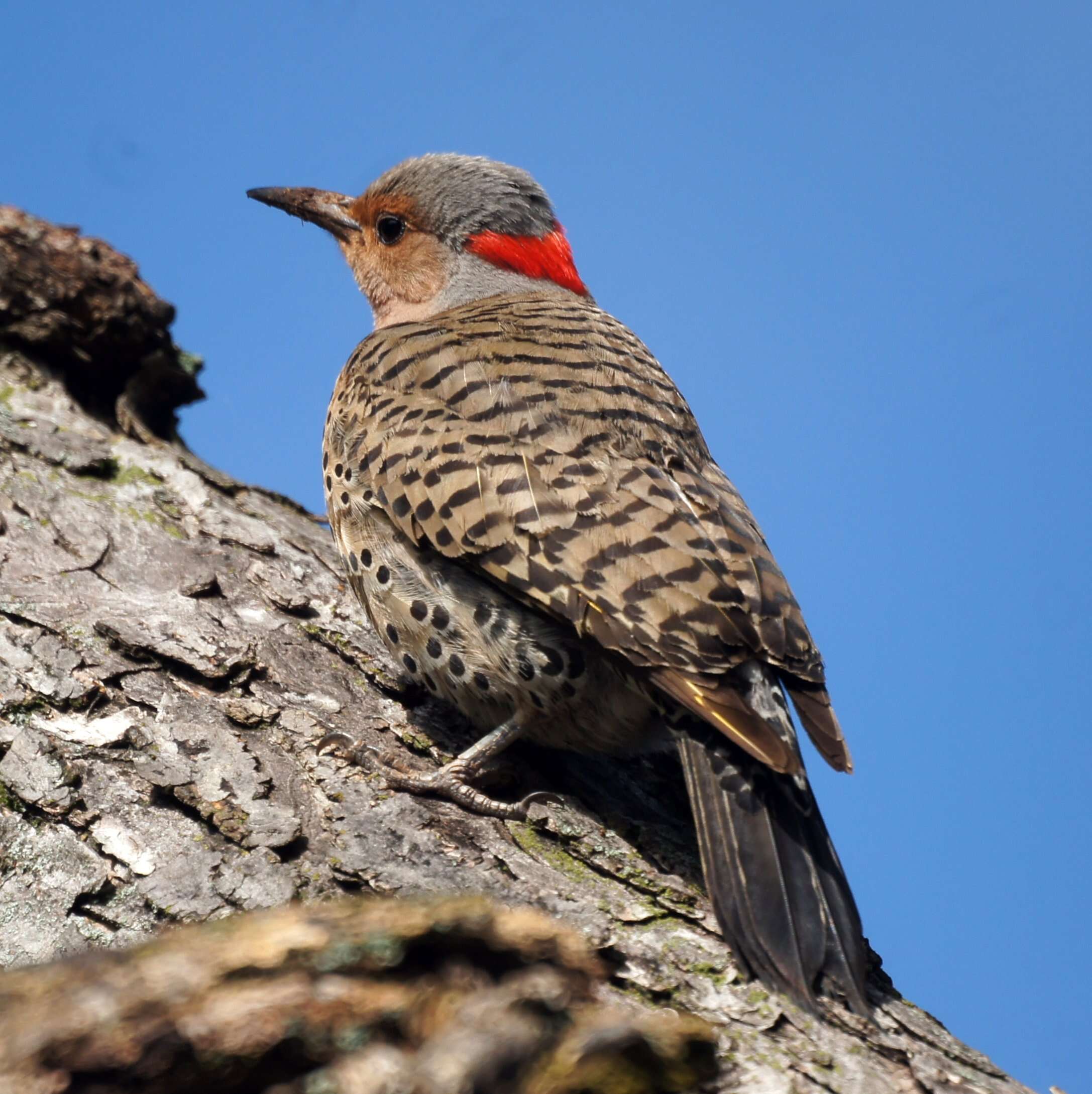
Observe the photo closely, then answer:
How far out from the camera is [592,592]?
3.50 m

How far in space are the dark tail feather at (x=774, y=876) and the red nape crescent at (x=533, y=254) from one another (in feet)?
10.6

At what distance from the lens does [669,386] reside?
15.8ft

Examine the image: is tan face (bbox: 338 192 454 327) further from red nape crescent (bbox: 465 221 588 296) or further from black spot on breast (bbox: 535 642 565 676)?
black spot on breast (bbox: 535 642 565 676)

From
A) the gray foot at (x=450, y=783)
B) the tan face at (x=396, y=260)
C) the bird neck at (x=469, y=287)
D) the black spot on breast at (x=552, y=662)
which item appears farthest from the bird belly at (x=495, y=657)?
the tan face at (x=396, y=260)

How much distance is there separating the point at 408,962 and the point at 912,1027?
156 cm

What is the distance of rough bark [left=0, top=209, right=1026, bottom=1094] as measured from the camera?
5.96 ft

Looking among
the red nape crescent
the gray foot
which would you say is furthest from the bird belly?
the red nape crescent

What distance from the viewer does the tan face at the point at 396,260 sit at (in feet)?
19.2

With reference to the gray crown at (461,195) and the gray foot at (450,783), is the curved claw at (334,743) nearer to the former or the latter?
the gray foot at (450,783)

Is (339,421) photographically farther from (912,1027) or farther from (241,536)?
(912,1027)

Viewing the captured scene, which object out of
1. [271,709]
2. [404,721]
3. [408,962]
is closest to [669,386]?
[404,721]

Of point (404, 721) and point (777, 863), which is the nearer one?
point (777, 863)

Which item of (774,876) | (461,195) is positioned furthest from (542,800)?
(461,195)

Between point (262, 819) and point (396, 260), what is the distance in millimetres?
3569
